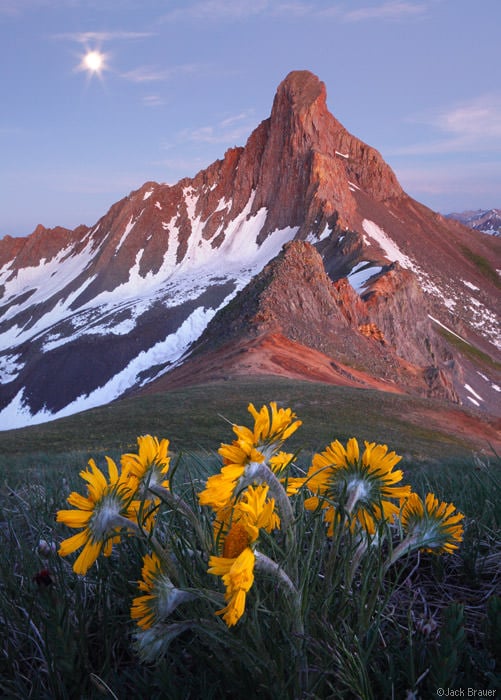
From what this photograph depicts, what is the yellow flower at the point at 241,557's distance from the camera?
887 mm

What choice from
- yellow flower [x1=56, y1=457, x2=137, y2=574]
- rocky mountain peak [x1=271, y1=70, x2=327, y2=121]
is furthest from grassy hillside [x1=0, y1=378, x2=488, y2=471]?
rocky mountain peak [x1=271, y1=70, x2=327, y2=121]

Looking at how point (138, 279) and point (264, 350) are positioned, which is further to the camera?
point (138, 279)

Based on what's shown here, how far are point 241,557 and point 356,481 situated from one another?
43 cm

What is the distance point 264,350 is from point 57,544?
2526cm

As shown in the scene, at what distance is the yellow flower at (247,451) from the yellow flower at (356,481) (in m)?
0.17

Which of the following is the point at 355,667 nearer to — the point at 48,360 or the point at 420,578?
the point at 420,578

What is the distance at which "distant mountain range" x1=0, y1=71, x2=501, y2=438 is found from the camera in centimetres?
3403

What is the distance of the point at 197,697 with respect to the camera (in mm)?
1171

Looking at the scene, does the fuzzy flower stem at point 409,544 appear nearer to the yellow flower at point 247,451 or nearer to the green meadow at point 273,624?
→ the green meadow at point 273,624

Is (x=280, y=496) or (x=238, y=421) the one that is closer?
(x=280, y=496)

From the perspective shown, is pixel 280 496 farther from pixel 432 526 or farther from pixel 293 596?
pixel 432 526

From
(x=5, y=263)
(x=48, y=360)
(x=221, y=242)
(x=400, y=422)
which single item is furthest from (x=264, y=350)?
(x=5, y=263)

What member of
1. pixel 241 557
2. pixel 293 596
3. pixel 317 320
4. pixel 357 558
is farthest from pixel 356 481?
pixel 317 320

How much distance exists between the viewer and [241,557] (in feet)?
2.96
